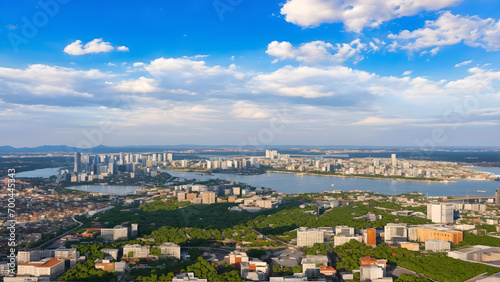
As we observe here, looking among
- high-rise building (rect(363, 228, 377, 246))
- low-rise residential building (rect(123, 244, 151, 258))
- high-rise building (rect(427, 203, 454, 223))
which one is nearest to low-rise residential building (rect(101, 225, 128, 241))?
low-rise residential building (rect(123, 244, 151, 258))

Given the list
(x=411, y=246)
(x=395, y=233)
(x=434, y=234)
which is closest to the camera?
(x=411, y=246)

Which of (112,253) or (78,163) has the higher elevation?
(78,163)

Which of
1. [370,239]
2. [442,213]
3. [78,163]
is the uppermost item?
[78,163]

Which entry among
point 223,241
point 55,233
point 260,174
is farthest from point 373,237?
point 260,174

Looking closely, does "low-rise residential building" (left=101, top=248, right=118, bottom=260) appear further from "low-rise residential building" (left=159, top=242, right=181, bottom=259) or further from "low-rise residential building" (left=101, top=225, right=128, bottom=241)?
"low-rise residential building" (left=101, top=225, right=128, bottom=241)

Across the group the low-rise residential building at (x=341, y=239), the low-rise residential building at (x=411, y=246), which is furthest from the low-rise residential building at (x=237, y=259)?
the low-rise residential building at (x=411, y=246)

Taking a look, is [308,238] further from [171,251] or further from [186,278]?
[186,278]

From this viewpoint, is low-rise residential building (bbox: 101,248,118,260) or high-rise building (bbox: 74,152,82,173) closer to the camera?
low-rise residential building (bbox: 101,248,118,260)

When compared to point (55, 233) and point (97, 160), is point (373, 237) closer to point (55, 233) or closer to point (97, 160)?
point (55, 233)

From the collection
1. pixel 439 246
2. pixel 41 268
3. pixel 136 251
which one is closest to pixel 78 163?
pixel 136 251

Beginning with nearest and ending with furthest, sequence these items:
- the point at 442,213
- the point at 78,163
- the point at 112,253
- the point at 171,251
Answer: the point at 112,253 < the point at 171,251 < the point at 442,213 < the point at 78,163

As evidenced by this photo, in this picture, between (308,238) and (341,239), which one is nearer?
(341,239)
